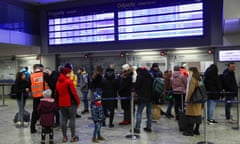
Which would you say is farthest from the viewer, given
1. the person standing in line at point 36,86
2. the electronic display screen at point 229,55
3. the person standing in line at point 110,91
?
the electronic display screen at point 229,55

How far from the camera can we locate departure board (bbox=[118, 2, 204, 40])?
355 inches

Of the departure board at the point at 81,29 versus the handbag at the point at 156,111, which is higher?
the departure board at the point at 81,29

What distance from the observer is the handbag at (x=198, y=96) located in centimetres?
509

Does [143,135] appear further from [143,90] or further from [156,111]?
[156,111]

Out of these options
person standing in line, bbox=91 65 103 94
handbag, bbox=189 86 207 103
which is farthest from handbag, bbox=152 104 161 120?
person standing in line, bbox=91 65 103 94

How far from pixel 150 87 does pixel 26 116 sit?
3548mm

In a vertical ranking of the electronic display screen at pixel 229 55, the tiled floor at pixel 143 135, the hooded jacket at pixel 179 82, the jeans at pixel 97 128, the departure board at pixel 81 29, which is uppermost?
the departure board at pixel 81 29

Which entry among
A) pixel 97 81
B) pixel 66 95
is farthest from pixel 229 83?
pixel 66 95

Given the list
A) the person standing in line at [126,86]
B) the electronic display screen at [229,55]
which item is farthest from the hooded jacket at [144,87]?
the electronic display screen at [229,55]

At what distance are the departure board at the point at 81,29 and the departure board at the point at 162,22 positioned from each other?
0.55 meters

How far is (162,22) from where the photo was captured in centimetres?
950

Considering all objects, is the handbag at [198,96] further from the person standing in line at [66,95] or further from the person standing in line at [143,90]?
the person standing in line at [66,95]

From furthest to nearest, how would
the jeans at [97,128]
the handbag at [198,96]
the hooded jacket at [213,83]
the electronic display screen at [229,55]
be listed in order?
the electronic display screen at [229,55]
the hooded jacket at [213,83]
the handbag at [198,96]
the jeans at [97,128]

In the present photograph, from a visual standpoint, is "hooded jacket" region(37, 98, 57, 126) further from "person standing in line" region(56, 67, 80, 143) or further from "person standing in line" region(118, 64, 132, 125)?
"person standing in line" region(118, 64, 132, 125)
